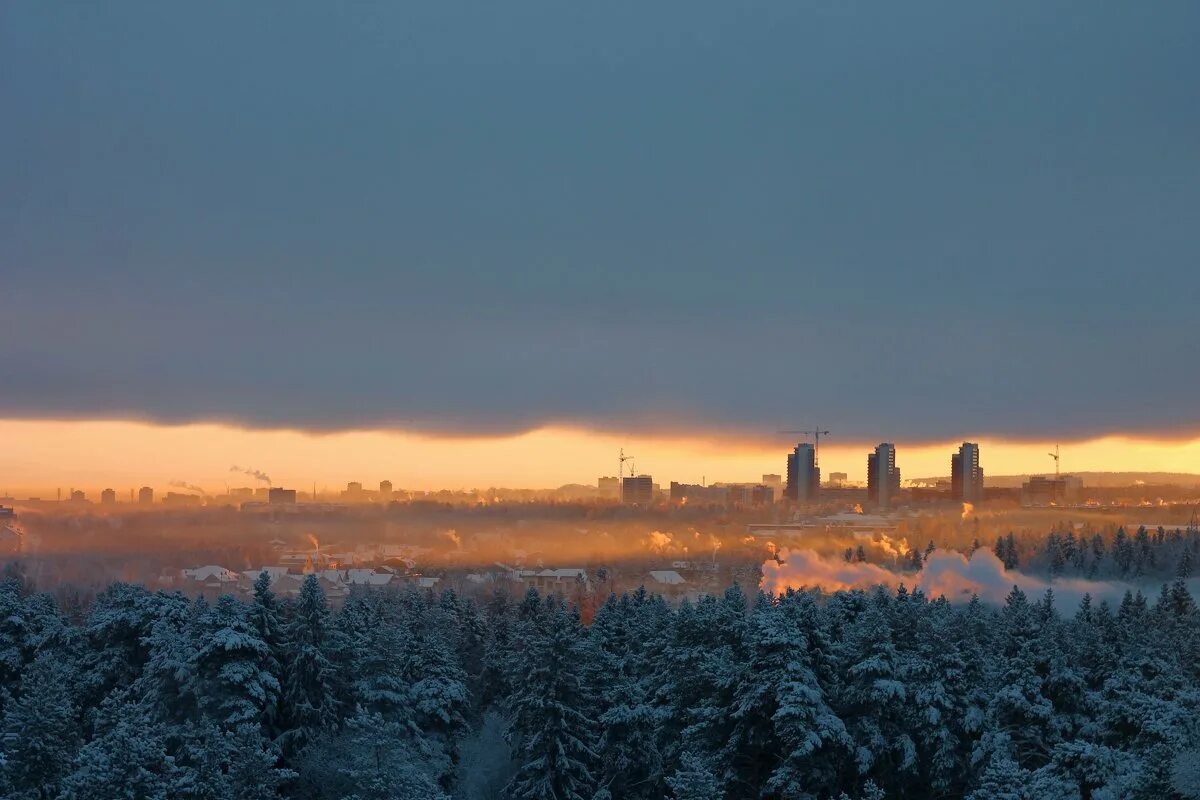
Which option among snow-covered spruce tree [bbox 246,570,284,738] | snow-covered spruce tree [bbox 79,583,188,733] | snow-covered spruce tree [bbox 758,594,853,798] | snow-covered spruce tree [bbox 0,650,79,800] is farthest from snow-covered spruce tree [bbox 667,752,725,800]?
snow-covered spruce tree [bbox 79,583,188,733]

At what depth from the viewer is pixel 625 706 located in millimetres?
57781

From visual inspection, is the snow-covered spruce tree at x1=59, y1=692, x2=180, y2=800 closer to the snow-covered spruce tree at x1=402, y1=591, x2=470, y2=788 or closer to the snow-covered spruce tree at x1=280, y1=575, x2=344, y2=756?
the snow-covered spruce tree at x1=280, y1=575, x2=344, y2=756

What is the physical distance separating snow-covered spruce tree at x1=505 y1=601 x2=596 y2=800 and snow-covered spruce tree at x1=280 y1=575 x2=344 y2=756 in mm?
9926

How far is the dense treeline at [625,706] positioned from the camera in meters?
41.2

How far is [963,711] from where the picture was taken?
173ft

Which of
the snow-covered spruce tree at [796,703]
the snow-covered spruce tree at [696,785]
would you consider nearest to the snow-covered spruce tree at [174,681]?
the snow-covered spruce tree at [796,703]

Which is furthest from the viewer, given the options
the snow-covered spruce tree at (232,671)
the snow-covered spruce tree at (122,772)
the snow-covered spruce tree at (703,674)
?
the snow-covered spruce tree at (232,671)

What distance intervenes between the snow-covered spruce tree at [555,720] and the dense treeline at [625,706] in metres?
0.14

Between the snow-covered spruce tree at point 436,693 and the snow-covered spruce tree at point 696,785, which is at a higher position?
the snow-covered spruce tree at point 696,785

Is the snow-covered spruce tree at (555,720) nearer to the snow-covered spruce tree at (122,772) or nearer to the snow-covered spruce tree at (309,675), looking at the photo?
the snow-covered spruce tree at (309,675)

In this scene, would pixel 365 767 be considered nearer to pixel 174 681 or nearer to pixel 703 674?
pixel 174 681

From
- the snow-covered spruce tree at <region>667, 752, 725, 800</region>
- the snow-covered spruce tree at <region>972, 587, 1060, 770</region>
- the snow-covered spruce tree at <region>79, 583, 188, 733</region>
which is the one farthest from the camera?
the snow-covered spruce tree at <region>79, 583, 188, 733</region>

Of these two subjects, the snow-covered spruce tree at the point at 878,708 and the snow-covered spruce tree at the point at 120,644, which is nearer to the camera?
the snow-covered spruce tree at the point at 878,708

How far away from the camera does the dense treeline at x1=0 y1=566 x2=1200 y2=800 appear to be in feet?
135
